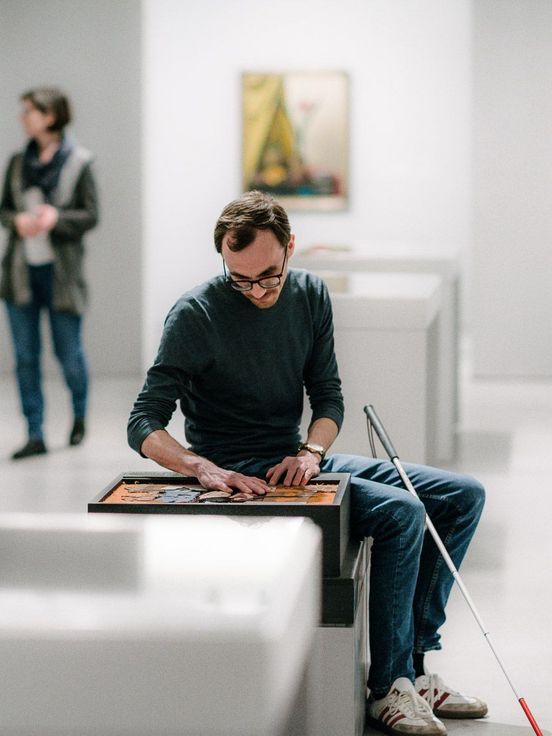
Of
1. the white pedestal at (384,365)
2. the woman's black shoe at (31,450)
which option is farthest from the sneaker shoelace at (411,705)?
the woman's black shoe at (31,450)

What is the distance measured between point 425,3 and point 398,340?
25.0 feet

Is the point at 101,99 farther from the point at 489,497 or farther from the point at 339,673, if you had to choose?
the point at 339,673

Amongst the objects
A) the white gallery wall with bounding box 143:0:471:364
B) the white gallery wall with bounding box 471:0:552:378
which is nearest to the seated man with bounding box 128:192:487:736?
the white gallery wall with bounding box 471:0:552:378

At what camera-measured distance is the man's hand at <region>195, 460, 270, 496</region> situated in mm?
2988

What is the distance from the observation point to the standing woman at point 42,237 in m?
7.14

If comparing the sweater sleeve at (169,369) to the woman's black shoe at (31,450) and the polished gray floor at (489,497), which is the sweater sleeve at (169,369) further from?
the woman's black shoe at (31,450)

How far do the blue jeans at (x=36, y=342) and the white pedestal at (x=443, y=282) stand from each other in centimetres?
132

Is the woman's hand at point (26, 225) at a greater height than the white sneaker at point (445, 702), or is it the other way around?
the woman's hand at point (26, 225)

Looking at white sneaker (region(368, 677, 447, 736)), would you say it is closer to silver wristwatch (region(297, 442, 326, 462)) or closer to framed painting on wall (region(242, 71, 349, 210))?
silver wristwatch (region(297, 442, 326, 462))

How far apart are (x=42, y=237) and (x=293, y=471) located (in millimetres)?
4351

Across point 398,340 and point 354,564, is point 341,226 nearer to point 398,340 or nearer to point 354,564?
point 398,340

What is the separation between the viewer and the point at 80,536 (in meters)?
1.76

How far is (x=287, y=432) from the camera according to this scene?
342 cm

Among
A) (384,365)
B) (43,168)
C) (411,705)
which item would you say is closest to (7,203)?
(43,168)
